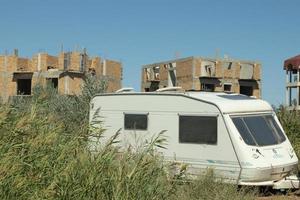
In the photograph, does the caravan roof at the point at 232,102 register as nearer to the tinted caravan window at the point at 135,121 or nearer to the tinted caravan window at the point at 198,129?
the tinted caravan window at the point at 198,129

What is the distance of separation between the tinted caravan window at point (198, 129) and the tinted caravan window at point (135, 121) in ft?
3.29

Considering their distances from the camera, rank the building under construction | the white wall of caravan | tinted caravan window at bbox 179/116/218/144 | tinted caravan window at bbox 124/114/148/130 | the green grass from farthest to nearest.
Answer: the building under construction → tinted caravan window at bbox 124/114/148/130 → tinted caravan window at bbox 179/116/218/144 → the white wall of caravan → the green grass

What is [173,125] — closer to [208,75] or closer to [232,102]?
[232,102]

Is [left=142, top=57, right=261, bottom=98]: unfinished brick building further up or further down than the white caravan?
further up

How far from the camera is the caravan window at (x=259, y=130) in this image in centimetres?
1245

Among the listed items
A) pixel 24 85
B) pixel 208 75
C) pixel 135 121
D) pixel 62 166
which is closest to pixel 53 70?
pixel 24 85

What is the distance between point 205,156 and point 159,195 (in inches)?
240

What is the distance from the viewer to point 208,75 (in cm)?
5053

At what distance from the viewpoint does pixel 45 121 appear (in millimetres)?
7301

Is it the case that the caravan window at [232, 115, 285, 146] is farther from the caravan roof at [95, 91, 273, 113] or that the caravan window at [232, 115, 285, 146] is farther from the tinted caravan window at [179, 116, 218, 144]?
the tinted caravan window at [179, 116, 218, 144]

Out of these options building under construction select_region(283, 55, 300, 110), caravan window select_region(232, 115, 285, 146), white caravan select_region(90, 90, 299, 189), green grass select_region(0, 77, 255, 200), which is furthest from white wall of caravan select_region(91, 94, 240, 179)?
building under construction select_region(283, 55, 300, 110)

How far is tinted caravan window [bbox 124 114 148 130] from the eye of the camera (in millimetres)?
13711

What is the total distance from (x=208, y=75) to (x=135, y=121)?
37.2m

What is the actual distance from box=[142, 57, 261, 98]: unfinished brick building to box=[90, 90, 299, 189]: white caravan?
3547cm
